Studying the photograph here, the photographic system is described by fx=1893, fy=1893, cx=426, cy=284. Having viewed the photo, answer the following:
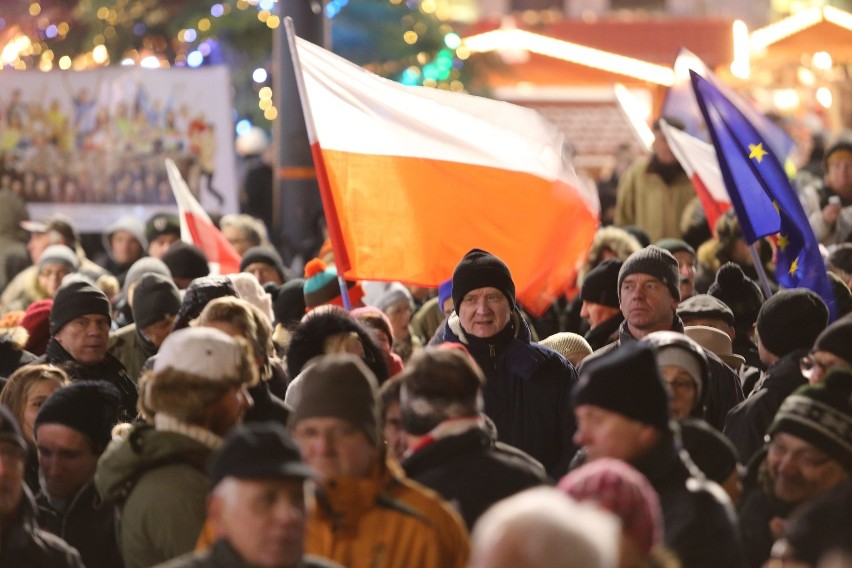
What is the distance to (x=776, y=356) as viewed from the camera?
8461mm

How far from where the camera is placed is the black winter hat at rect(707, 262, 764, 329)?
10.9 meters

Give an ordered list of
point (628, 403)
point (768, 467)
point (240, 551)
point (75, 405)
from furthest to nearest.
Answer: point (75, 405), point (768, 467), point (628, 403), point (240, 551)

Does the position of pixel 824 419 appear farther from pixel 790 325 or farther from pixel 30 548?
pixel 30 548

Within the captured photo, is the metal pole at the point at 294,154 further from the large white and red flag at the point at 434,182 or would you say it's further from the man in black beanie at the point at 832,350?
the man in black beanie at the point at 832,350

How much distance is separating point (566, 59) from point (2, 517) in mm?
28093

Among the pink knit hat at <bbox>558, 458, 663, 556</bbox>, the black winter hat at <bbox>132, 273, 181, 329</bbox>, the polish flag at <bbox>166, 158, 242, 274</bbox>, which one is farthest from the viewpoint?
the polish flag at <bbox>166, 158, 242, 274</bbox>

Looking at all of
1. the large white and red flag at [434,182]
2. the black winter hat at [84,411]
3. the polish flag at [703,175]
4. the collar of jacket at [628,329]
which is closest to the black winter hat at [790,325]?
the collar of jacket at [628,329]

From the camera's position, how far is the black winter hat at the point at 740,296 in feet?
35.7

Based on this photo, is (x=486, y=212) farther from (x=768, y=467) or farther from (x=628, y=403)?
(x=628, y=403)

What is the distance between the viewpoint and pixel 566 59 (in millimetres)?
33719

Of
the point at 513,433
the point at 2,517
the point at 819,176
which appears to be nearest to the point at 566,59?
the point at 819,176

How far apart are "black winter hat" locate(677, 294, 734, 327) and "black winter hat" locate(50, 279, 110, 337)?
3.04 m

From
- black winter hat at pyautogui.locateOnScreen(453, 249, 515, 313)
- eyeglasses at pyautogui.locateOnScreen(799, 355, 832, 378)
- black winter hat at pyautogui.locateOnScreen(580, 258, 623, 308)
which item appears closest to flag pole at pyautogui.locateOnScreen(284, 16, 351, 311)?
black winter hat at pyautogui.locateOnScreen(453, 249, 515, 313)

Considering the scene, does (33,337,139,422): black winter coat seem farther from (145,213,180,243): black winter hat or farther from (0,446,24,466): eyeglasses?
(145,213,180,243): black winter hat
